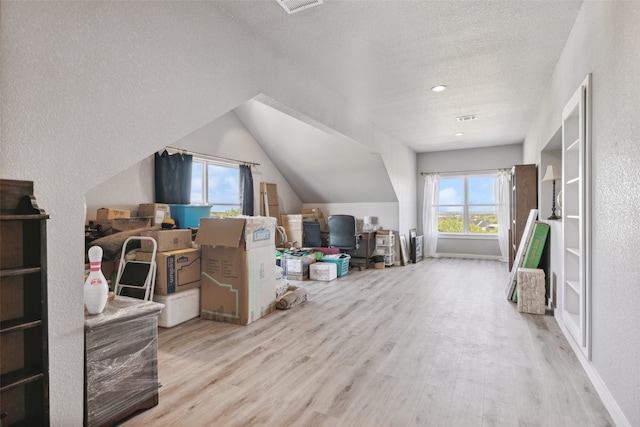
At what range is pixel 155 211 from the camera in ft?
13.2

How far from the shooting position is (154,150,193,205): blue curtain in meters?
4.44

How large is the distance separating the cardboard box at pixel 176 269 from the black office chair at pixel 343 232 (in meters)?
3.06

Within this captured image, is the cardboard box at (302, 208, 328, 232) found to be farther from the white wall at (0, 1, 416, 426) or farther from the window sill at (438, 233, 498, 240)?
the white wall at (0, 1, 416, 426)

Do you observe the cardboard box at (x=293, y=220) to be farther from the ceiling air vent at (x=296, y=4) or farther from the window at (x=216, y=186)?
the ceiling air vent at (x=296, y=4)

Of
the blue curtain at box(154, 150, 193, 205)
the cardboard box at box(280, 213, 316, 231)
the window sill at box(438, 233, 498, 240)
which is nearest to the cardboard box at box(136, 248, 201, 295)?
the blue curtain at box(154, 150, 193, 205)

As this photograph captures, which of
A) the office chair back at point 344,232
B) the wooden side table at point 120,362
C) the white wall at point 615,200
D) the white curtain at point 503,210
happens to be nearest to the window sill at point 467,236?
the white curtain at point 503,210

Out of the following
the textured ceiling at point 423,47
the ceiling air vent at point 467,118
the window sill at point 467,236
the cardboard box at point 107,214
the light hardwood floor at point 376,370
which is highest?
the textured ceiling at point 423,47

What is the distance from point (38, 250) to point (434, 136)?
21.0 feet

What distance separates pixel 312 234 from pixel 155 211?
3.12 m

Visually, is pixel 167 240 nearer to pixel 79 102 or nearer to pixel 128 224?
pixel 128 224

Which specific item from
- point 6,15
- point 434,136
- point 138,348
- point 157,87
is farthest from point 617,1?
point 434,136

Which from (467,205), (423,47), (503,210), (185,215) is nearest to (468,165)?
(467,205)

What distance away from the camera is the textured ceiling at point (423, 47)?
2451mm

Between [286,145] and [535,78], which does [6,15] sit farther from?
[286,145]
